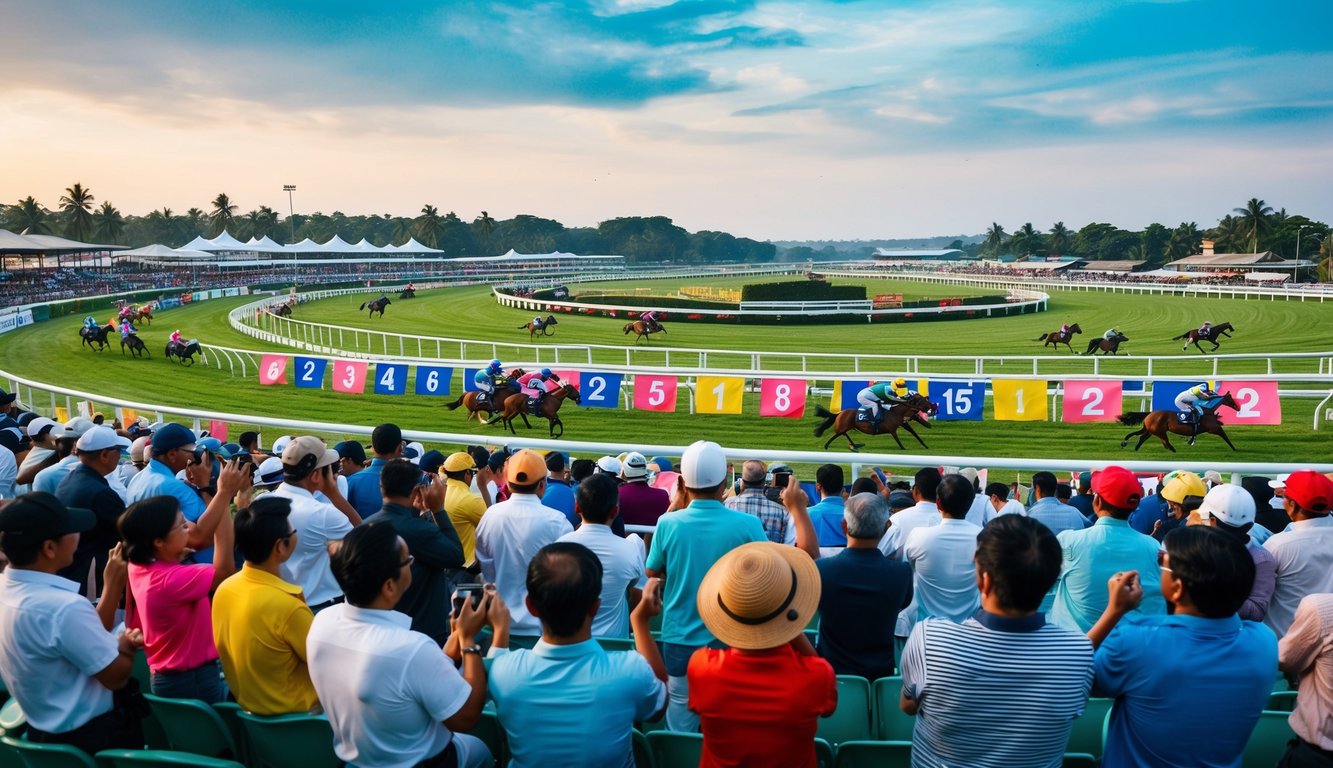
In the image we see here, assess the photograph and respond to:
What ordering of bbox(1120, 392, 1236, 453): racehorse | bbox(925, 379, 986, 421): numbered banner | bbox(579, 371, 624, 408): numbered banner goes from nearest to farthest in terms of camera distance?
bbox(1120, 392, 1236, 453): racehorse < bbox(925, 379, 986, 421): numbered banner < bbox(579, 371, 624, 408): numbered banner

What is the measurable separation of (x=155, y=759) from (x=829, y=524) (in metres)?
3.56

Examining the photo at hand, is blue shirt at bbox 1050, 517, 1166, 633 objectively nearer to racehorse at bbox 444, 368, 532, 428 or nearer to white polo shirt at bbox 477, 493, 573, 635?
white polo shirt at bbox 477, 493, 573, 635

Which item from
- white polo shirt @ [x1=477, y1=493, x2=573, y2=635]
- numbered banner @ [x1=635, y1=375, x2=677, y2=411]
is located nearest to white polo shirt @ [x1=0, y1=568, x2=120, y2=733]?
white polo shirt @ [x1=477, y1=493, x2=573, y2=635]

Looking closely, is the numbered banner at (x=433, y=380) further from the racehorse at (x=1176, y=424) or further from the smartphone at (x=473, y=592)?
the smartphone at (x=473, y=592)

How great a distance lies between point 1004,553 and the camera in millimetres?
2570

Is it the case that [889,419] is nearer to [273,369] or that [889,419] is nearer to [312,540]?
[312,540]

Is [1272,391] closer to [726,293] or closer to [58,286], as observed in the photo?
[726,293]

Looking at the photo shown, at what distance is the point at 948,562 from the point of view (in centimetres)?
403

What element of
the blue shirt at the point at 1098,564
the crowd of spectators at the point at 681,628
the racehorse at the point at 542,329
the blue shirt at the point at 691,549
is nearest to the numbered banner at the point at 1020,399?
the crowd of spectators at the point at 681,628

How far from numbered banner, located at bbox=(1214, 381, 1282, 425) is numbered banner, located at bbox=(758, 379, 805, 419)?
6091 mm

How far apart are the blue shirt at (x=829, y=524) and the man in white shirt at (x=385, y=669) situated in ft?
9.39

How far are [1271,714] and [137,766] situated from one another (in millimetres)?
3512

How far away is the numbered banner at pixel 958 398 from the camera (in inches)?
552

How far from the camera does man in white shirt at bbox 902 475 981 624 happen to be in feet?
13.2
